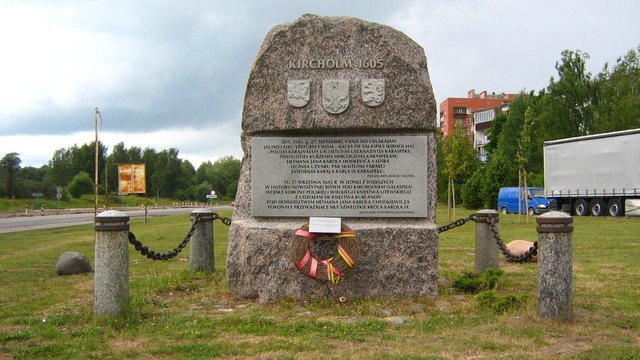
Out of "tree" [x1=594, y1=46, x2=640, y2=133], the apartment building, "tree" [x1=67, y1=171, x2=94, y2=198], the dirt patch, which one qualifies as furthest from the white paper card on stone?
the apartment building

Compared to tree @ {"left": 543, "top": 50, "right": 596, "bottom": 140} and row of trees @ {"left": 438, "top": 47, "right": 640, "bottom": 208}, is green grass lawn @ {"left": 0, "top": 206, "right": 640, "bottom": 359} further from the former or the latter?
tree @ {"left": 543, "top": 50, "right": 596, "bottom": 140}

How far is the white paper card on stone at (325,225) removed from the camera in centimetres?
673

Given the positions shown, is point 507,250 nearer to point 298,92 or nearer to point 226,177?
point 298,92

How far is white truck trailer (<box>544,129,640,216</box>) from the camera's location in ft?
82.6

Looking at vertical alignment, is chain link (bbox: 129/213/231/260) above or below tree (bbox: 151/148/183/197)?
below

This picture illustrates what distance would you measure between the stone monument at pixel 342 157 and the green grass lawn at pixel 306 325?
0.35 meters

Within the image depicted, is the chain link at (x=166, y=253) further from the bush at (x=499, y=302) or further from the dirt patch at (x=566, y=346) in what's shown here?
the dirt patch at (x=566, y=346)

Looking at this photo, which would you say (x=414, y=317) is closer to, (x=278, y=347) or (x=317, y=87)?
(x=278, y=347)

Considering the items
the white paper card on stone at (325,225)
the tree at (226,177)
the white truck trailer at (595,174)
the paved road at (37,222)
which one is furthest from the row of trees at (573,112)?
the tree at (226,177)

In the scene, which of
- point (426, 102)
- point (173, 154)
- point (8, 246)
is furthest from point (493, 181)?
point (173, 154)

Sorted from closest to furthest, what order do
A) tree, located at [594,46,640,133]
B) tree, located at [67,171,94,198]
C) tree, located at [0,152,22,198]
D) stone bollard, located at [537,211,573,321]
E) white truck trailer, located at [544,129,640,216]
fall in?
stone bollard, located at [537,211,573,321] < white truck trailer, located at [544,129,640,216] < tree, located at [594,46,640,133] < tree, located at [0,152,22,198] < tree, located at [67,171,94,198]

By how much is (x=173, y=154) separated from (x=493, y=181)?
66871mm

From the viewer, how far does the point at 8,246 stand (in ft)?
52.1

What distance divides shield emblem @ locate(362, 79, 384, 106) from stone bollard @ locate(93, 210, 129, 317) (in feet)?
10.1
